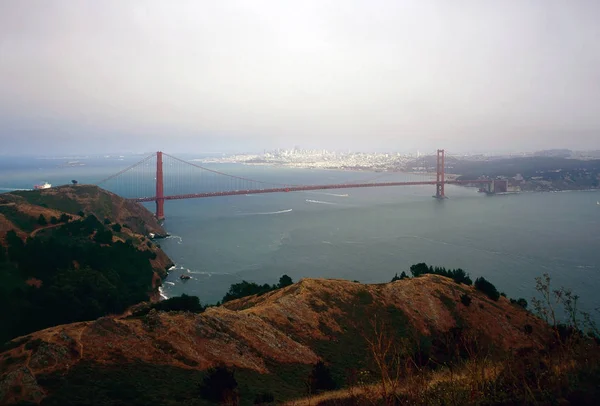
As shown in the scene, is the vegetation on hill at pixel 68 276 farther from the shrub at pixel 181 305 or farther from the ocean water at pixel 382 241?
the shrub at pixel 181 305

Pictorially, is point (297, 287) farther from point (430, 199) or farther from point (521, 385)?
point (430, 199)

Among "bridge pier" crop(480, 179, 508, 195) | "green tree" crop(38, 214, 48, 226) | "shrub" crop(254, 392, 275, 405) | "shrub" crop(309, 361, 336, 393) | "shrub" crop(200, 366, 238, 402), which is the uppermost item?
"bridge pier" crop(480, 179, 508, 195)

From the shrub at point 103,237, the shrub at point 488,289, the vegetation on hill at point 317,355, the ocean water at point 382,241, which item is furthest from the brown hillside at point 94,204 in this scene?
the shrub at point 488,289

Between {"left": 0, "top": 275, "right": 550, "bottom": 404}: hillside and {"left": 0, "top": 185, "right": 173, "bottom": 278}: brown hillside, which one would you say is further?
{"left": 0, "top": 185, "right": 173, "bottom": 278}: brown hillside

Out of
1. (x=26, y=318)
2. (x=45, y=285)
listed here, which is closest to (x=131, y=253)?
(x=45, y=285)

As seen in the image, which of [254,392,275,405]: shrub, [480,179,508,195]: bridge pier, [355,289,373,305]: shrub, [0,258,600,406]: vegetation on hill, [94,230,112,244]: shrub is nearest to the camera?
[0,258,600,406]: vegetation on hill

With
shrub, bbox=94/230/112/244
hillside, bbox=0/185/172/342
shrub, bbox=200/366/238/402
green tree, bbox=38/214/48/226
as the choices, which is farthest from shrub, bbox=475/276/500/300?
green tree, bbox=38/214/48/226

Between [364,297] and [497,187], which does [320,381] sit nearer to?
[364,297]

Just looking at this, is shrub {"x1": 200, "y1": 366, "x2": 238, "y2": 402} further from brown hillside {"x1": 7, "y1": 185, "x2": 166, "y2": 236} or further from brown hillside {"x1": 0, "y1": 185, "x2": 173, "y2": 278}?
brown hillside {"x1": 7, "y1": 185, "x2": 166, "y2": 236}
